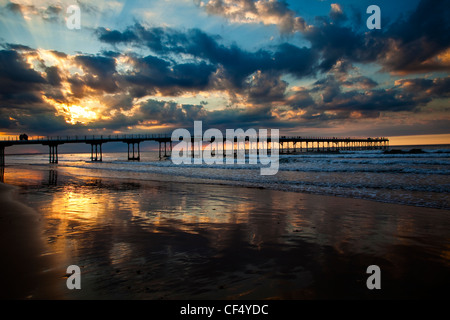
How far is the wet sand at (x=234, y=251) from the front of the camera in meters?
3.48

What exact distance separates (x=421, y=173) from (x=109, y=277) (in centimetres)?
2498

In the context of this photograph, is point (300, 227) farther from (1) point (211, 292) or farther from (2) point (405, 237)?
(1) point (211, 292)

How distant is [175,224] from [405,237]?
18.6 ft

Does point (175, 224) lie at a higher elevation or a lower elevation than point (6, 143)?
lower

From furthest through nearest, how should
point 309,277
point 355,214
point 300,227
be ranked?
point 355,214, point 300,227, point 309,277

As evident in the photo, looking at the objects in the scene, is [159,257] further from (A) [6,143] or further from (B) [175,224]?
(A) [6,143]

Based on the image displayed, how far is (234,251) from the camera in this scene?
4.96 metres

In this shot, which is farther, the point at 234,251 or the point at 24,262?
the point at 234,251

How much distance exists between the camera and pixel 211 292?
11.1 ft

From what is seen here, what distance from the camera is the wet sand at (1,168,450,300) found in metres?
3.48

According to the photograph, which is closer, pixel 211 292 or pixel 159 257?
pixel 211 292

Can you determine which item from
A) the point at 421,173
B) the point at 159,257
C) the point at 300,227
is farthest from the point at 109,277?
the point at 421,173

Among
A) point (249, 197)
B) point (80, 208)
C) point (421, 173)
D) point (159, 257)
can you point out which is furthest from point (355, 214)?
point (421, 173)
